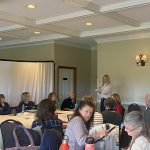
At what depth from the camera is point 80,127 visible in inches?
116

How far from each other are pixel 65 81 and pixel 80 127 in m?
7.49

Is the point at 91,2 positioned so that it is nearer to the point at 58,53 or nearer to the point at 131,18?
the point at 131,18

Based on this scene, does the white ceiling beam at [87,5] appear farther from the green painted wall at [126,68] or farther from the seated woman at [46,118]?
the green painted wall at [126,68]

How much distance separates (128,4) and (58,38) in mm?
3918

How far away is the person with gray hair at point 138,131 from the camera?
2.37 m

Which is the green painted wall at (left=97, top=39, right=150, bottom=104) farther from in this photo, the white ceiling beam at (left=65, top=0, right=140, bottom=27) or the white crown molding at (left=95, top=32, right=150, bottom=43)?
the white ceiling beam at (left=65, top=0, right=140, bottom=27)

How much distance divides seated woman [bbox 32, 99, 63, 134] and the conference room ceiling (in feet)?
6.46

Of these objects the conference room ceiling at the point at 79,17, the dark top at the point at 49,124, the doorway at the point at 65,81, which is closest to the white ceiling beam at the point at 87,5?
the conference room ceiling at the point at 79,17

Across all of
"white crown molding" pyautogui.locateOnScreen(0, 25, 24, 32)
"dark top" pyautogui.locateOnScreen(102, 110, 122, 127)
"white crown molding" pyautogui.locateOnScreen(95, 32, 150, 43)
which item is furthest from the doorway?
"dark top" pyautogui.locateOnScreen(102, 110, 122, 127)

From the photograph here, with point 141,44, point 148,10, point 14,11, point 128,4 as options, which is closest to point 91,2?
point 128,4

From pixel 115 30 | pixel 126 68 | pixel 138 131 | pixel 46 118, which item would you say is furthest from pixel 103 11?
pixel 138 131

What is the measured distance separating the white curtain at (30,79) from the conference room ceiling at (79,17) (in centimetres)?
97

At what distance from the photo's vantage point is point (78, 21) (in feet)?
22.7

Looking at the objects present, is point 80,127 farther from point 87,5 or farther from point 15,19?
point 15,19
